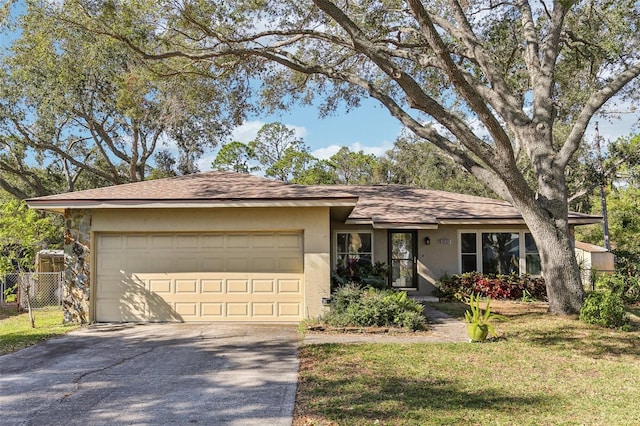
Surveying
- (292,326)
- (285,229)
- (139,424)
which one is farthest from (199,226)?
(139,424)

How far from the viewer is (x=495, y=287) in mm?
14547

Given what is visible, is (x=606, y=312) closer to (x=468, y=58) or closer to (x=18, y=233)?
(x=468, y=58)

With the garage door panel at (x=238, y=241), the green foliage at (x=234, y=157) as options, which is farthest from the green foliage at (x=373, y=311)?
the green foliage at (x=234, y=157)

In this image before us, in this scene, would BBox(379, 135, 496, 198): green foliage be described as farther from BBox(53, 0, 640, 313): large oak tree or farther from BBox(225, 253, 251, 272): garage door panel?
BBox(225, 253, 251, 272): garage door panel

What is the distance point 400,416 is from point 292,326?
5.68 metres

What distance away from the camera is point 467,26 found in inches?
449

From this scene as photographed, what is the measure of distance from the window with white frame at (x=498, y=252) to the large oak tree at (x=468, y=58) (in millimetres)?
3214

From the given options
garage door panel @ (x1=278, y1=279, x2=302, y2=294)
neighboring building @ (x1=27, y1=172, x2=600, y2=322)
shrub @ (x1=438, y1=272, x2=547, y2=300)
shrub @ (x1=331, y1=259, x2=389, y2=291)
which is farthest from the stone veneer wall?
shrub @ (x1=438, y1=272, x2=547, y2=300)

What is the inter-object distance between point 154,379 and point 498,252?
1207cm

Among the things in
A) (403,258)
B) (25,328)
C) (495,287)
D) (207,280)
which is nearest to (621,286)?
(495,287)

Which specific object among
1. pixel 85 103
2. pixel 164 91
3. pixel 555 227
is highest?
pixel 85 103

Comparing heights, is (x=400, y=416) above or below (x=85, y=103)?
below

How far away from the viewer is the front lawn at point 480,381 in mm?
4988

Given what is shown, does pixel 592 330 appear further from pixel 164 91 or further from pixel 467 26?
pixel 164 91
